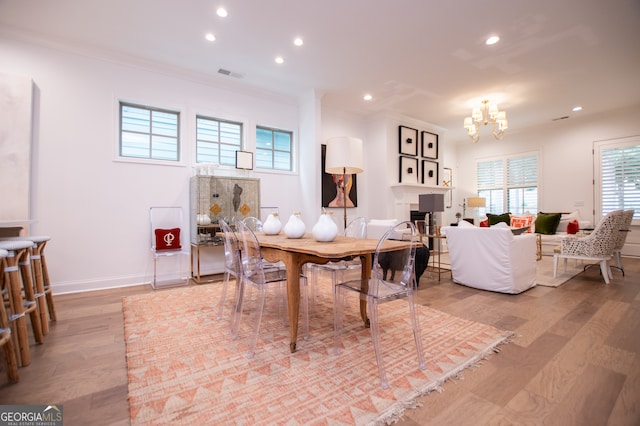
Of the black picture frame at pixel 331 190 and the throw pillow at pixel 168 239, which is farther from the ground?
the black picture frame at pixel 331 190

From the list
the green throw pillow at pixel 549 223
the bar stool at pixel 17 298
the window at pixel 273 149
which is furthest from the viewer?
the green throw pillow at pixel 549 223

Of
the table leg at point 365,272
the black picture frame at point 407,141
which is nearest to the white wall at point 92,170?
the table leg at point 365,272

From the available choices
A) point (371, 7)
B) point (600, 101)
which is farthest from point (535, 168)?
point (371, 7)

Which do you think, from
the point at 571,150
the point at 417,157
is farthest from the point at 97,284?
the point at 571,150

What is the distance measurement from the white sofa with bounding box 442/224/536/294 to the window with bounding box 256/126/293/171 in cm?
299

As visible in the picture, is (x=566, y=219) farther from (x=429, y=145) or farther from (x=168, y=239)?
(x=168, y=239)

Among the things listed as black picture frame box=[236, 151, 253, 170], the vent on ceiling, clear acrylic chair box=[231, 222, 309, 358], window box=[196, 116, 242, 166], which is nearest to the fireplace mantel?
black picture frame box=[236, 151, 253, 170]

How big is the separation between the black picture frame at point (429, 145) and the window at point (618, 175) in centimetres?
318

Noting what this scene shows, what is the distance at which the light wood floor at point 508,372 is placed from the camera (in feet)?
4.45

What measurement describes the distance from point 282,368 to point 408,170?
5.46m

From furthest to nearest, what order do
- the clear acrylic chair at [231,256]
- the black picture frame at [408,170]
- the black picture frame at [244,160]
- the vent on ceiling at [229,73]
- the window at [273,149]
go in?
the black picture frame at [408,170], the window at [273,149], the black picture frame at [244,160], the vent on ceiling at [229,73], the clear acrylic chair at [231,256]

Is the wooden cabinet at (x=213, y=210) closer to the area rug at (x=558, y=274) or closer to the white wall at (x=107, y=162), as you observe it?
the white wall at (x=107, y=162)

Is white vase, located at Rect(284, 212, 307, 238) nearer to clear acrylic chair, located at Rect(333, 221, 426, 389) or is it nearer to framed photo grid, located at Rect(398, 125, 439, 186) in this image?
clear acrylic chair, located at Rect(333, 221, 426, 389)

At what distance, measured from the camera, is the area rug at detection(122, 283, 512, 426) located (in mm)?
1364
